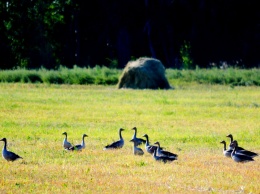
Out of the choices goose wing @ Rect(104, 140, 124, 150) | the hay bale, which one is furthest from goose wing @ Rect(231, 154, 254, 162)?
the hay bale

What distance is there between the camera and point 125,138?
22.8m

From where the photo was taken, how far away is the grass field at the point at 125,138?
48.0 ft

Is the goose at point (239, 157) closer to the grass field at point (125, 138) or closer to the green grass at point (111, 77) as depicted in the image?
the grass field at point (125, 138)

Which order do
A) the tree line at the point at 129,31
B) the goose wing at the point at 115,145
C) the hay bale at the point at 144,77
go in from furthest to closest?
the tree line at the point at 129,31 → the hay bale at the point at 144,77 → the goose wing at the point at 115,145

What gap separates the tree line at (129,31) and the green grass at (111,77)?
17555 millimetres

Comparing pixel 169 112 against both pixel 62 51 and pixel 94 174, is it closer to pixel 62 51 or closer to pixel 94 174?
pixel 94 174

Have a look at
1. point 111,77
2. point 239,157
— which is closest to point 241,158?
point 239,157

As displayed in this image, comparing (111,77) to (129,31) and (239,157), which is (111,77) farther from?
(239,157)

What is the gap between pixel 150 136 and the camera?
2308 centimetres

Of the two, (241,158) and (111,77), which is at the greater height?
(111,77)

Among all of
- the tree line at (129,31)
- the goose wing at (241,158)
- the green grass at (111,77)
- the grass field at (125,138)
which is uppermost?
the tree line at (129,31)

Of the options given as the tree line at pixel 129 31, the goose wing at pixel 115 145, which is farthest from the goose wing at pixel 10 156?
Answer: the tree line at pixel 129 31

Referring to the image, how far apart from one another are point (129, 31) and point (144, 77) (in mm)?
28683

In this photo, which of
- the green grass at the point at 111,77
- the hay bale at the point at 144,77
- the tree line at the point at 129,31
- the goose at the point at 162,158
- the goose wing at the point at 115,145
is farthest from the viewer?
the tree line at the point at 129,31
